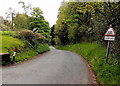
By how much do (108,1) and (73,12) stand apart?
40.9ft

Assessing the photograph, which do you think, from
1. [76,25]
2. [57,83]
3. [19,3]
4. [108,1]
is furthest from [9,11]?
[57,83]

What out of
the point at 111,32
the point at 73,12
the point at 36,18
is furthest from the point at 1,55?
the point at 36,18

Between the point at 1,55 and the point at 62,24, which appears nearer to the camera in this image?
the point at 1,55

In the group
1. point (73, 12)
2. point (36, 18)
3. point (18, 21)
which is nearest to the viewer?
point (73, 12)

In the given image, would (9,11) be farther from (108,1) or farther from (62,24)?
(108,1)

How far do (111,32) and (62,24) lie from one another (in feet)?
91.2

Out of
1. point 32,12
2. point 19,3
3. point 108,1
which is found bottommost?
point 108,1

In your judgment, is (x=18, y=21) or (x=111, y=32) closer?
(x=111, y=32)

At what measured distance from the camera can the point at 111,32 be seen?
7.26 meters

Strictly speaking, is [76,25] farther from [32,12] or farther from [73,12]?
[32,12]

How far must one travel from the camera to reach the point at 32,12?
31.5 metres

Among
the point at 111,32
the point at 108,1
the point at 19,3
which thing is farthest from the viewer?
the point at 19,3

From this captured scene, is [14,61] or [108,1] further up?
[108,1]

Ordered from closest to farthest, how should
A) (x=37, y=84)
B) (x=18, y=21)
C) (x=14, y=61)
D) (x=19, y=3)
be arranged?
(x=37, y=84) → (x=14, y=61) → (x=18, y=21) → (x=19, y=3)
